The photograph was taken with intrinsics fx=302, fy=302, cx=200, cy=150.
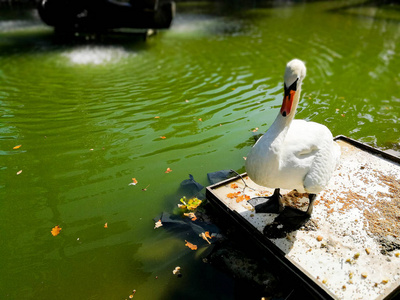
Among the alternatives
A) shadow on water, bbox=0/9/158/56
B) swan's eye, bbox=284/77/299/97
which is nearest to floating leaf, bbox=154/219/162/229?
swan's eye, bbox=284/77/299/97

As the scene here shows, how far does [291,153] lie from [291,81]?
2.13ft

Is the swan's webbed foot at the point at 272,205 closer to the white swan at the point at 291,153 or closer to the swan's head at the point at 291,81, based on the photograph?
the white swan at the point at 291,153

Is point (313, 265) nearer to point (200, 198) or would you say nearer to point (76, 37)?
point (200, 198)

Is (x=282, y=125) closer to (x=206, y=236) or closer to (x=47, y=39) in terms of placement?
(x=206, y=236)

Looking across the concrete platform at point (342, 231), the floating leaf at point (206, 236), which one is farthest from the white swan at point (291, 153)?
the floating leaf at point (206, 236)

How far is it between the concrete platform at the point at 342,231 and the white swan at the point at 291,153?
0.50m

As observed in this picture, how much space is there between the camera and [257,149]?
2.80 meters

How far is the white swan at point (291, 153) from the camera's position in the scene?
8.93 feet

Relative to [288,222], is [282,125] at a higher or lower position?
higher

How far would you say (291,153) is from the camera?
2.78 meters

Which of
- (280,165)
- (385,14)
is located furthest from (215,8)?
(280,165)

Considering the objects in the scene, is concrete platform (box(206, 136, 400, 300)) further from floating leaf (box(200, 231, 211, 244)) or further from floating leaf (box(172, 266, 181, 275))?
floating leaf (box(172, 266, 181, 275))

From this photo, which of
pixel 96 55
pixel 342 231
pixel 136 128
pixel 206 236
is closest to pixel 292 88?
pixel 342 231

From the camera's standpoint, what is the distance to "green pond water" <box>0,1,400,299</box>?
3.01 m
